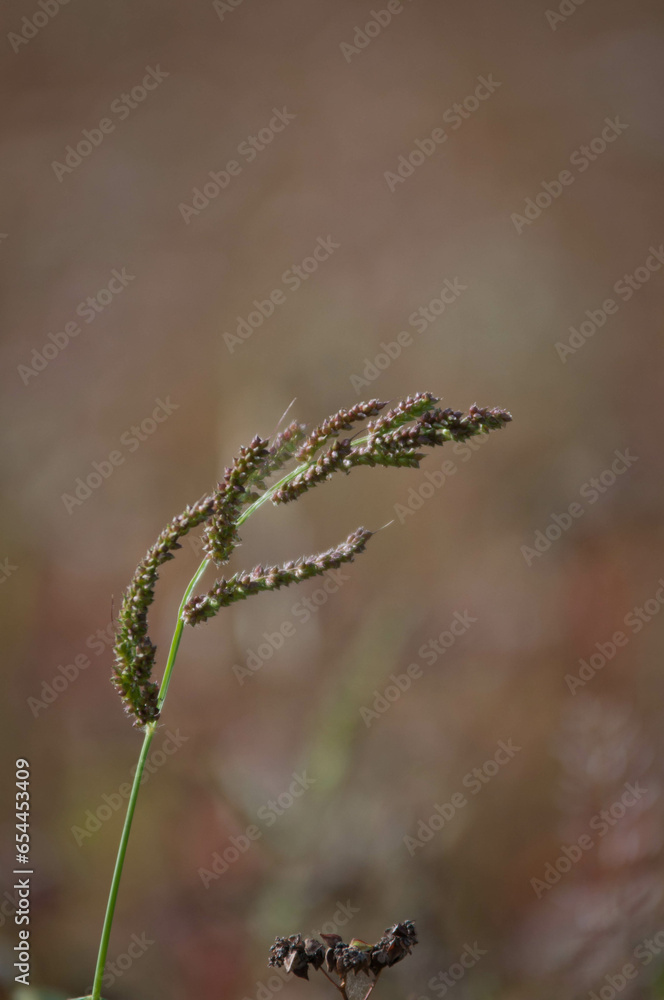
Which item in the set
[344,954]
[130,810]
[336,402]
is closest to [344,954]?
[344,954]

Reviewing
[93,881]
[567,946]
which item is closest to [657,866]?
[567,946]

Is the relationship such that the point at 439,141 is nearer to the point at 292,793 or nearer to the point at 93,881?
the point at 292,793

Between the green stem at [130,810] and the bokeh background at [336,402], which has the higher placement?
the bokeh background at [336,402]

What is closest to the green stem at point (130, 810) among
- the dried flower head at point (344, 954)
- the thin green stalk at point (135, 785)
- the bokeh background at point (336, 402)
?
the thin green stalk at point (135, 785)

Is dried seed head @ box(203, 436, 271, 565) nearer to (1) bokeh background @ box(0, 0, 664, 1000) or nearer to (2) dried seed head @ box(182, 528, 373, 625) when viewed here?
(2) dried seed head @ box(182, 528, 373, 625)

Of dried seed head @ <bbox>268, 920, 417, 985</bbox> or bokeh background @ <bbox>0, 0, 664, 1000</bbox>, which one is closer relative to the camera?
dried seed head @ <bbox>268, 920, 417, 985</bbox>

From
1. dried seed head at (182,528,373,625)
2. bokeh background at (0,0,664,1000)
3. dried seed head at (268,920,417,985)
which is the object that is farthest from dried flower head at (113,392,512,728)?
bokeh background at (0,0,664,1000)

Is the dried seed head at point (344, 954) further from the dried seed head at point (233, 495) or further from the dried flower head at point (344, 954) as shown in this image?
the dried seed head at point (233, 495)
